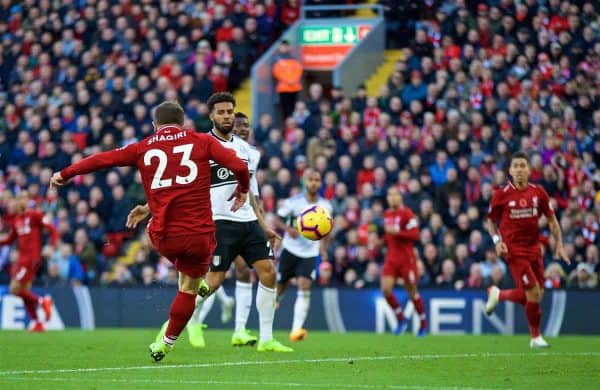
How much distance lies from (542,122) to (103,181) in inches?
329

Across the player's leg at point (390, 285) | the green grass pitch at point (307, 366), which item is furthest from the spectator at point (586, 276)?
the green grass pitch at point (307, 366)

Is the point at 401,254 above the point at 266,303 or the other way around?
above

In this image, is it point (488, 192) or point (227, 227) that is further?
point (488, 192)

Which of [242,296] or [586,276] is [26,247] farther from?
[586,276]

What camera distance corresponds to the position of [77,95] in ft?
89.5

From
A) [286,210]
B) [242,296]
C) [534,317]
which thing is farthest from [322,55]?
[242,296]

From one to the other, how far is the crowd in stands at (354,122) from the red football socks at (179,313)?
31.4ft

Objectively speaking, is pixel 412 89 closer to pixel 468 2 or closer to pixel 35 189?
pixel 468 2

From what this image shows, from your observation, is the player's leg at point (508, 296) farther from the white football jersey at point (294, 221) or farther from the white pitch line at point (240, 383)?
the white pitch line at point (240, 383)

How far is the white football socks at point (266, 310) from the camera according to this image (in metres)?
13.4

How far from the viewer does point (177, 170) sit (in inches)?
444

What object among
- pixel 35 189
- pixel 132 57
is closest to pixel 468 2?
pixel 132 57

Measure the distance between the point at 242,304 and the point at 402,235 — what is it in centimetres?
470

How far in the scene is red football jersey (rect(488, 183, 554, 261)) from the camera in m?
15.3
